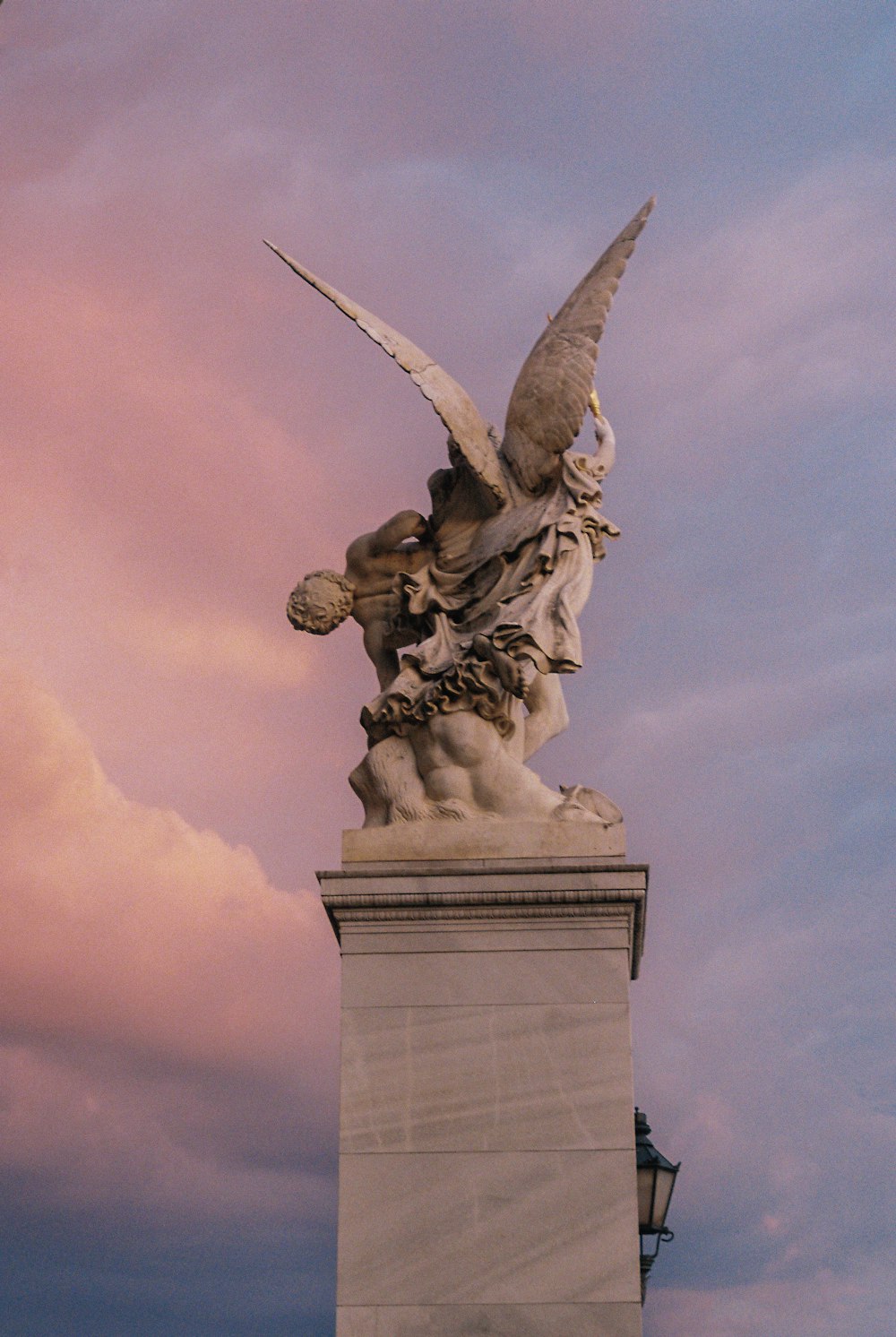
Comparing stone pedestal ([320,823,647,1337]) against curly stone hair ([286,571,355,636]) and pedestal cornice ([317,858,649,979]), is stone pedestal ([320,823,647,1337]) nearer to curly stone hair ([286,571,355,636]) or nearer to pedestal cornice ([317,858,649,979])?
pedestal cornice ([317,858,649,979])

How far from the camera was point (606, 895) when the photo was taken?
13.5m

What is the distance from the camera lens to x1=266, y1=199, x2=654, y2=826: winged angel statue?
14172mm

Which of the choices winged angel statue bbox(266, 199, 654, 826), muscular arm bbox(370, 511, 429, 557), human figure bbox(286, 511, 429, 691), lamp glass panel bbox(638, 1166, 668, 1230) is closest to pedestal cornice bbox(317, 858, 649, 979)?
winged angel statue bbox(266, 199, 654, 826)

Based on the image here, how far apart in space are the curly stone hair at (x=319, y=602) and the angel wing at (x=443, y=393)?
1.43 meters

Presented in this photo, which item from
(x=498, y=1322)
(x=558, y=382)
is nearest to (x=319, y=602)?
(x=558, y=382)

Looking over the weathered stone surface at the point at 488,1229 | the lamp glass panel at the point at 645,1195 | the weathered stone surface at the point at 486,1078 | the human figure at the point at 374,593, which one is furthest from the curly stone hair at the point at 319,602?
the lamp glass panel at the point at 645,1195

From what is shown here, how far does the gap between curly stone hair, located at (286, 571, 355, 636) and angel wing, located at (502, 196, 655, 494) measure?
1718 millimetres

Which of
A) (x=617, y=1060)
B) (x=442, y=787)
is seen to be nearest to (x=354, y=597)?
(x=442, y=787)

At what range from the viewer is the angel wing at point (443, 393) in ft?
50.0

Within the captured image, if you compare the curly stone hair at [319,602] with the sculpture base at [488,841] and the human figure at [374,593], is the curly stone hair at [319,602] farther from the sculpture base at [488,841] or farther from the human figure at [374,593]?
the sculpture base at [488,841]

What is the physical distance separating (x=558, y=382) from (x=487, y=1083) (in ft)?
18.4

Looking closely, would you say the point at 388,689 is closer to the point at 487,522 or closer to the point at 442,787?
the point at 442,787

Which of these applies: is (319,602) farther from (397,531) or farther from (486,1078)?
(486,1078)

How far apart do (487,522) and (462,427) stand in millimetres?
815
